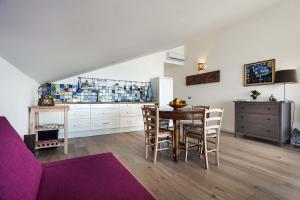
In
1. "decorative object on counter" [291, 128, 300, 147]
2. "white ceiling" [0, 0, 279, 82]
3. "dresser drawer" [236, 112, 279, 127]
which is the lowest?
"decorative object on counter" [291, 128, 300, 147]

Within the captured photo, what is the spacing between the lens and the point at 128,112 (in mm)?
4480

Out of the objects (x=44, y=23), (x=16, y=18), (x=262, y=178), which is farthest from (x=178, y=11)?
(x=262, y=178)

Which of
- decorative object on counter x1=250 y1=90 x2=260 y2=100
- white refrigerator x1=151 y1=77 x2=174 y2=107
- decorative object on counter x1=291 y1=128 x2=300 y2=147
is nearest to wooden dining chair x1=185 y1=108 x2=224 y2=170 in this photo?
decorative object on counter x1=291 y1=128 x2=300 y2=147

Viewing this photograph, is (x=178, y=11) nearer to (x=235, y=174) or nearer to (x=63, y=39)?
(x=63, y=39)

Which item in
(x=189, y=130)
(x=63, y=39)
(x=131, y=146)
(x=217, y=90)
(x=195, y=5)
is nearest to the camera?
(x=195, y=5)

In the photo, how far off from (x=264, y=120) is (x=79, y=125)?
4.28 m

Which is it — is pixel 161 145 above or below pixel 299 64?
below

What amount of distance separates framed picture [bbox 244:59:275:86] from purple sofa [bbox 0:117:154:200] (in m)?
4.18

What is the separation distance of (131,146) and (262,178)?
217 cm

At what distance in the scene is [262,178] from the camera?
1.94 m

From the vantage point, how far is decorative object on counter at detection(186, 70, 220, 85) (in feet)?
16.8

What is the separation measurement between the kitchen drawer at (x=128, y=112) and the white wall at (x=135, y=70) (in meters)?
1.12

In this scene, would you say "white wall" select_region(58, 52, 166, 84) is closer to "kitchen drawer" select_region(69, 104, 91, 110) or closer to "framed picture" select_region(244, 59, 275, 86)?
"kitchen drawer" select_region(69, 104, 91, 110)

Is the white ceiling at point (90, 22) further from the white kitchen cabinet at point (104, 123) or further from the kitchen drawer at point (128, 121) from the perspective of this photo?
the kitchen drawer at point (128, 121)
